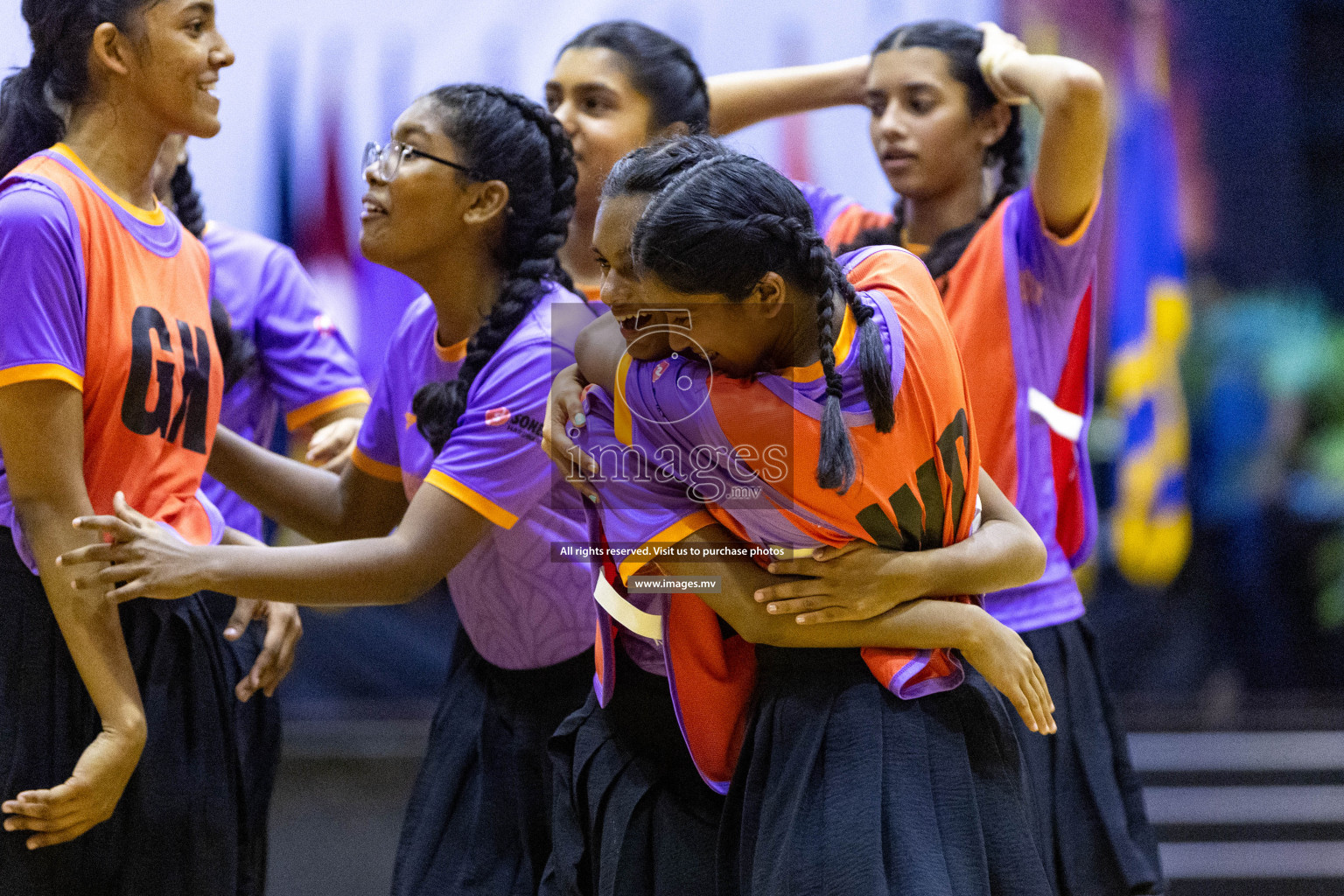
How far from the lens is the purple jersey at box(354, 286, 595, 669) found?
6.05 ft

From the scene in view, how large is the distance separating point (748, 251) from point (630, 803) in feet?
2.27

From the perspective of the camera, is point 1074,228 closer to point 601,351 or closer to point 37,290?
point 601,351

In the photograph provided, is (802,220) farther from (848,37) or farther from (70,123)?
(848,37)

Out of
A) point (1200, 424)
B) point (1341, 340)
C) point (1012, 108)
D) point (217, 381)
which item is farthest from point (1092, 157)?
point (1341, 340)

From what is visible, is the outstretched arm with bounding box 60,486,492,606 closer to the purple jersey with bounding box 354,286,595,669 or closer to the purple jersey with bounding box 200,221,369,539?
the purple jersey with bounding box 354,286,595,669

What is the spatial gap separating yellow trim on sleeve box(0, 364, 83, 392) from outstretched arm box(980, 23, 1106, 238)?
1479 mm

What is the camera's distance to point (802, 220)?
1484mm

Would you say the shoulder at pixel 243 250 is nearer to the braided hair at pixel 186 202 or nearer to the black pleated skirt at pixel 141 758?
the braided hair at pixel 186 202

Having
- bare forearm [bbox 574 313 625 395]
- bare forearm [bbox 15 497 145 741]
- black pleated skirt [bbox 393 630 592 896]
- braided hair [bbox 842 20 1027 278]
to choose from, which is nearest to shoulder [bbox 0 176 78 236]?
bare forearm [bbox 15 497 145 741]

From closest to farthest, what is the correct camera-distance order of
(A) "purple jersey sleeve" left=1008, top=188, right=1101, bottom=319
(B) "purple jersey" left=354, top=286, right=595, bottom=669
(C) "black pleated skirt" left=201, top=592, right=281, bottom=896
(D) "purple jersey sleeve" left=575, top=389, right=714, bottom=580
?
(D) "purple jersey sleeve" left=575, top=389, right=714, bottom=580 → (B) "purple jersey" left=354, top=286, right=595, bottom=669 → (C) "black pleated skirt" left=201, top=592, right=281, bottom=896 → (A) "purple jersey sleeve" left=1008, top=188, right=1101, bottom=319

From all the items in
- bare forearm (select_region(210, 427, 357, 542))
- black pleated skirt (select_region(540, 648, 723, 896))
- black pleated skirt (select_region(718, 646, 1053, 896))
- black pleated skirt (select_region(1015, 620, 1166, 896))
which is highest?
bare forearm (select_region(210, 427, 357, 542))

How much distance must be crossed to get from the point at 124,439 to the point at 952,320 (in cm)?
126

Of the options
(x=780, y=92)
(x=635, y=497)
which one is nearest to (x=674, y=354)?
(x=635, y=497)

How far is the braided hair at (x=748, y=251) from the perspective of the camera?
142 centimetres
